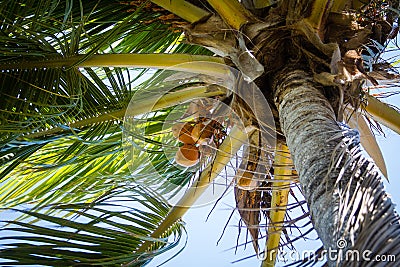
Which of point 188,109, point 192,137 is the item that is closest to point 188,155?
point 192,137

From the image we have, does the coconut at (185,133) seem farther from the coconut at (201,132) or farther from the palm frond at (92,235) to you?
the palm frond at (92,235)

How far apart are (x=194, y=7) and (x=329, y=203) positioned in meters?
1.25

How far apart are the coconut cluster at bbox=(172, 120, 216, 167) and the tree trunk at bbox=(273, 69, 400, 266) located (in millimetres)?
641

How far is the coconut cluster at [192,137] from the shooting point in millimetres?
2433

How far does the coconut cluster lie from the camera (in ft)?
7.98

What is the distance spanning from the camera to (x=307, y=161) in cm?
148

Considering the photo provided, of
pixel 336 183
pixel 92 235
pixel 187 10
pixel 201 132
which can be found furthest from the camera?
pixel 201 132

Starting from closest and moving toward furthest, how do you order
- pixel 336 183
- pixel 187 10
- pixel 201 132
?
pixel 336 183 → pixel 187 10 → pixel 201 132

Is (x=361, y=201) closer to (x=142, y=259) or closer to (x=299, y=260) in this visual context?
(x=299, y=260)

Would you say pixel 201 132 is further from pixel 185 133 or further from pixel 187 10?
pixel 187 10

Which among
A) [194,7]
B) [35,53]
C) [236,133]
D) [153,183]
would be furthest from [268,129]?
[35,53]

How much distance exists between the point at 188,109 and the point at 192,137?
0.15 meters

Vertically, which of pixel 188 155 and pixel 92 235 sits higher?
pixel 188 155

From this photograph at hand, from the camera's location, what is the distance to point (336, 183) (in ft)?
4.22
